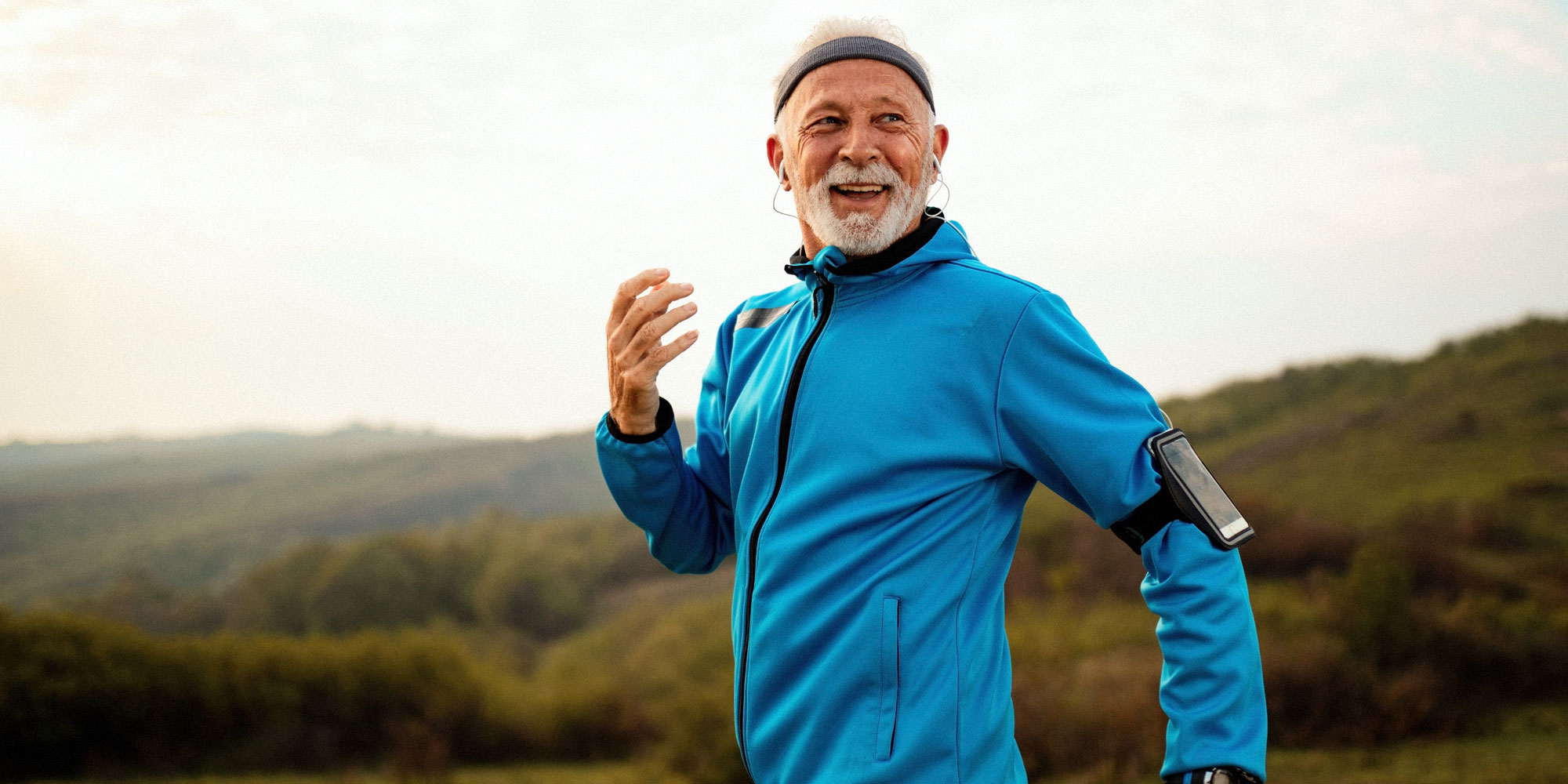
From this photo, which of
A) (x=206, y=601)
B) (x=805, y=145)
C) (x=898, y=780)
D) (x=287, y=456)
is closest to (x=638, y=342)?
(x=805, y=145)

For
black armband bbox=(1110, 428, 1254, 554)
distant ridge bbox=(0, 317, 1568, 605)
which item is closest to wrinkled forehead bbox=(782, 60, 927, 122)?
black armband bbox=(1110, 428, 1254, 554)

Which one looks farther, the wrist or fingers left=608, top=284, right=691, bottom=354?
the wrist

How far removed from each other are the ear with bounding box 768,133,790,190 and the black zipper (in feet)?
1.31

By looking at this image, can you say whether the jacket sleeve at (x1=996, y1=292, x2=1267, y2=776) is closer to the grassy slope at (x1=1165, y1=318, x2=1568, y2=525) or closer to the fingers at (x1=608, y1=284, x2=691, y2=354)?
the fingers at (x1=608, y1=284, x2=691, y2=354)

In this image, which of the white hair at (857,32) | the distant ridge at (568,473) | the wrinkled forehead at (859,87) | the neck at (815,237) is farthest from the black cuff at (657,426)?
the distant ridge at (568,473)

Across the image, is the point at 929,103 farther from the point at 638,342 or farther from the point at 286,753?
the point at 286,753

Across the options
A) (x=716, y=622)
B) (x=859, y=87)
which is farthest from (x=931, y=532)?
(x=716, y=622)

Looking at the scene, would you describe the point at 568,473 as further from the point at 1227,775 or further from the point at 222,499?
the point at 1227,775

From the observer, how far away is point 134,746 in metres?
11.0

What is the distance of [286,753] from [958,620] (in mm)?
12907

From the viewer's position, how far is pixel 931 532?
188cm

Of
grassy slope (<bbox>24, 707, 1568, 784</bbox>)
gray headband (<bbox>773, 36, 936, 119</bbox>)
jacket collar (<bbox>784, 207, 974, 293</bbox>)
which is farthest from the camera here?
grassy slope (<bbox>24, 707, 1568, 784</bbox>)

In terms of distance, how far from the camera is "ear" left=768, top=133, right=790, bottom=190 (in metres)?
2.39

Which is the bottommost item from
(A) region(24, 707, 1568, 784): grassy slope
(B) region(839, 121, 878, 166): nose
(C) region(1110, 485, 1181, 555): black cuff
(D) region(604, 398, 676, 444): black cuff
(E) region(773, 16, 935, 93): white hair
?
(A) region(24, 707, 1568, 784): grassy slope
